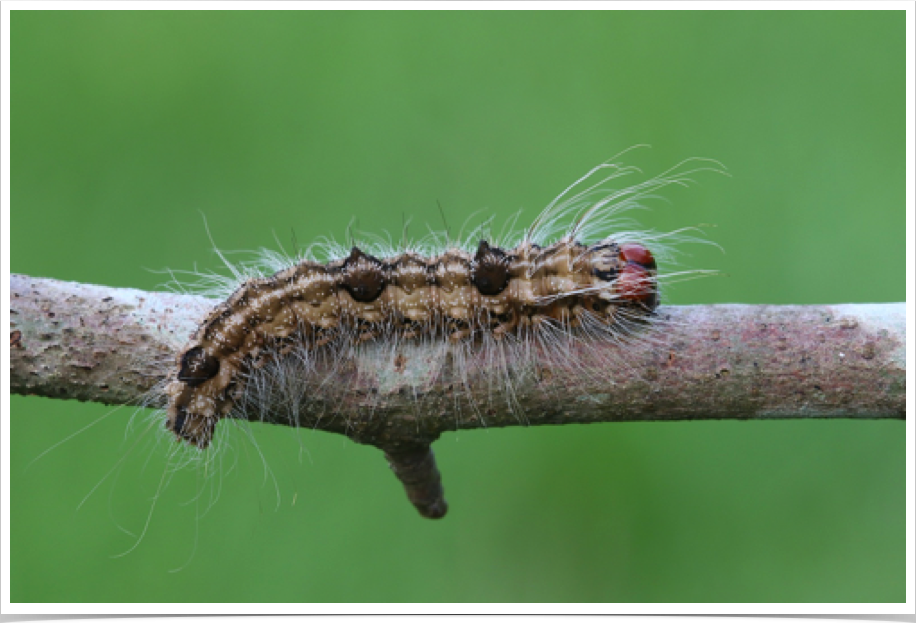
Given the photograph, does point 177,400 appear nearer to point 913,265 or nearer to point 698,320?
point 698,320

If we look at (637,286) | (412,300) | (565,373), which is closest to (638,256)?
(637,286)

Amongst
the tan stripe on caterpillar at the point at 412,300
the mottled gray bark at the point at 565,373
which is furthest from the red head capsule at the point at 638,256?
the mottled gray bark at the point at 565,373

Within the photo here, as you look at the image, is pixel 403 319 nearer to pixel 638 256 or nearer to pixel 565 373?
pixel 565 373

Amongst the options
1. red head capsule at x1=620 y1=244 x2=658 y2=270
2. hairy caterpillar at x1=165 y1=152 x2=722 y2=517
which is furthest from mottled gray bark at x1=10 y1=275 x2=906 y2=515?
red head capsule at x1=620 y1=244 x2=658 y2=270

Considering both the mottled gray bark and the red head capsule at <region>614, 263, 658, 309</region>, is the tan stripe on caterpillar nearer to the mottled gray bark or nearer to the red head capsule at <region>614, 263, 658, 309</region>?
the red head capsule at <region>614, 263, 658, 309</region>

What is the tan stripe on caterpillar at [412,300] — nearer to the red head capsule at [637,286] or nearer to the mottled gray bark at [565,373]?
the red head capsule at [637,286]
